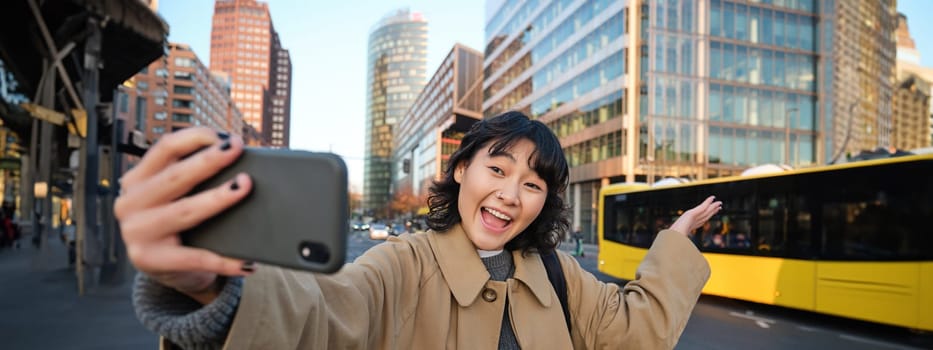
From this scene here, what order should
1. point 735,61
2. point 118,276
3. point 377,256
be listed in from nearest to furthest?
point 377,256 < point 118,276 < point 735,61

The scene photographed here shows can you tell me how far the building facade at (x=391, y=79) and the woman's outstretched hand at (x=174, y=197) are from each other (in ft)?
501

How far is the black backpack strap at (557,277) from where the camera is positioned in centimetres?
185

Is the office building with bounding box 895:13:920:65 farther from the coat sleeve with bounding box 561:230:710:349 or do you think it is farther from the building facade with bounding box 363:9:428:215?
the coat sleeve with bounding box 561:230:710:349

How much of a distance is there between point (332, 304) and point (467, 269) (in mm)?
594

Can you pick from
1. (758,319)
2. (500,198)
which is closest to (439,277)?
(500,198)

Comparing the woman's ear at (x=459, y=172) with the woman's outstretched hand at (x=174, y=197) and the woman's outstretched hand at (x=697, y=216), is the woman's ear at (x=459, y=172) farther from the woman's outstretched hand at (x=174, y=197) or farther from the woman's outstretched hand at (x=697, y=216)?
the woman's outstretched hand at (x=174, y=197)

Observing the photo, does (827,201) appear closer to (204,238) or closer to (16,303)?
(204,238)

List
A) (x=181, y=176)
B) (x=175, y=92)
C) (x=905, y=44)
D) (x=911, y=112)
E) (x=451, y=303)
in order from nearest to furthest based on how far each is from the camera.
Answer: (x=181, y=176), (x=451, y=303), (x=175, y=92), (x=911, y=112), (x=905, y=44)

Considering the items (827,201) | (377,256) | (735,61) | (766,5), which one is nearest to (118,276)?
(377,256)

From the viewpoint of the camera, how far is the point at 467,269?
5.51 feet

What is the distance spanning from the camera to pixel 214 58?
5630 inches

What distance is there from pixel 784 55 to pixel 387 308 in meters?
39.9

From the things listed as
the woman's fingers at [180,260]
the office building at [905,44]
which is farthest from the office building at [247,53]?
the office building at [905,44]

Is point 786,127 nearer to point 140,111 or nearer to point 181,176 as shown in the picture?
point 181,176
